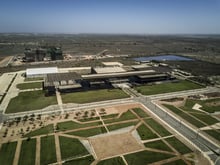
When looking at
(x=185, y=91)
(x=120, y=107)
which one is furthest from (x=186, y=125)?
(x=185, y=91)

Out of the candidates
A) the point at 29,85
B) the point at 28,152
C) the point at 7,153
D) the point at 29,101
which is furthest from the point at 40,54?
the point at 28,152

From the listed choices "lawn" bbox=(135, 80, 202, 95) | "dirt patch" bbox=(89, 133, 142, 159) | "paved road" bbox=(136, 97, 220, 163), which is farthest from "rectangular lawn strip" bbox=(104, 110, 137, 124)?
"lawn" bbox=(135, 80, 202, 95)

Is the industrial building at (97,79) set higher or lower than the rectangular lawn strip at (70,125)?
higher

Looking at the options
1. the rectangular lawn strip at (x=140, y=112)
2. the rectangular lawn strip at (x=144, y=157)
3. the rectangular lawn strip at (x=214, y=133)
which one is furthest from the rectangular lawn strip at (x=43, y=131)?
the rectangular lawn strip at (x=214, y=133)

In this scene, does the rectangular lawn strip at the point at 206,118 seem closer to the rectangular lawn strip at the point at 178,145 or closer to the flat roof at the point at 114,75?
the rectangular lawn strip at the point at 178,145

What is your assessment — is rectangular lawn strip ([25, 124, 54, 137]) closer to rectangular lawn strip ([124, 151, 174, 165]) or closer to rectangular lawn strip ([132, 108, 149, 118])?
rectangular lawn strip ([124, 151, 174, 165])

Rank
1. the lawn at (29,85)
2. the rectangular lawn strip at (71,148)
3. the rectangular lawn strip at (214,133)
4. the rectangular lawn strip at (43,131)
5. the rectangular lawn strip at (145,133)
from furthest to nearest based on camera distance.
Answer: the lawn at (29,85) → the rectangular lawn strip at (43,131) → the rectangular lawn strip at (214,133) → the rectangular lawn strip at (145,133) → the rectangular lawn strip at (71,148)
